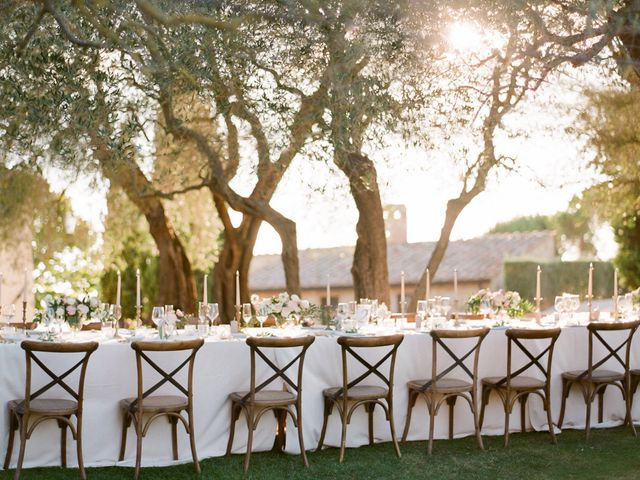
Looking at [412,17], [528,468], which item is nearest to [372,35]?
[412,17]

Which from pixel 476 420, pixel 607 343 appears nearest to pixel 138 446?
pixel 476 420

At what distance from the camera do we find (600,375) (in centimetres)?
771

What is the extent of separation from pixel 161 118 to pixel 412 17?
4.29m

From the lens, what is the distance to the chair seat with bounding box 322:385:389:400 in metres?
6.79

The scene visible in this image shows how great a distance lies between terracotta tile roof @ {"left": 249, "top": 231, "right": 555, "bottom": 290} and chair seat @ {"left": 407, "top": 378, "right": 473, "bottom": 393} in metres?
24.6

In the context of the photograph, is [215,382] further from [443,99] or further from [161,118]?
[161,118]

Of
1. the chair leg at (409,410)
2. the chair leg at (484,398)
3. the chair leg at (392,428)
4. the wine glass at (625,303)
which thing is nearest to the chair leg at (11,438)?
the chair leg at (392,428)

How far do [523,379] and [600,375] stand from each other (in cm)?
79

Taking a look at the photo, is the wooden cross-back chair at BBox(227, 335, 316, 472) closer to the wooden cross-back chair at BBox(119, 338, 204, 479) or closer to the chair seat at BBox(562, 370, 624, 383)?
the wooden cross-back chair at BBox(119, 338, 204, 479)

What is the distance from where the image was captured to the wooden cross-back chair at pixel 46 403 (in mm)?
5918

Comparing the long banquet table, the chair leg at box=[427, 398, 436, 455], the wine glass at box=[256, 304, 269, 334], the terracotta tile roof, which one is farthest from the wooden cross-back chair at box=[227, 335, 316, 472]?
the terracotta tile roof

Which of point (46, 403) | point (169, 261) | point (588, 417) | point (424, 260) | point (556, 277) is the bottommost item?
point (588, 417)

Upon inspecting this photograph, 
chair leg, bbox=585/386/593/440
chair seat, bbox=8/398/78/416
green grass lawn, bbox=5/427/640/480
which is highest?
chair seat, bbox=8/398/78/416

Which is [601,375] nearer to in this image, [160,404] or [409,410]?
[409,410]
